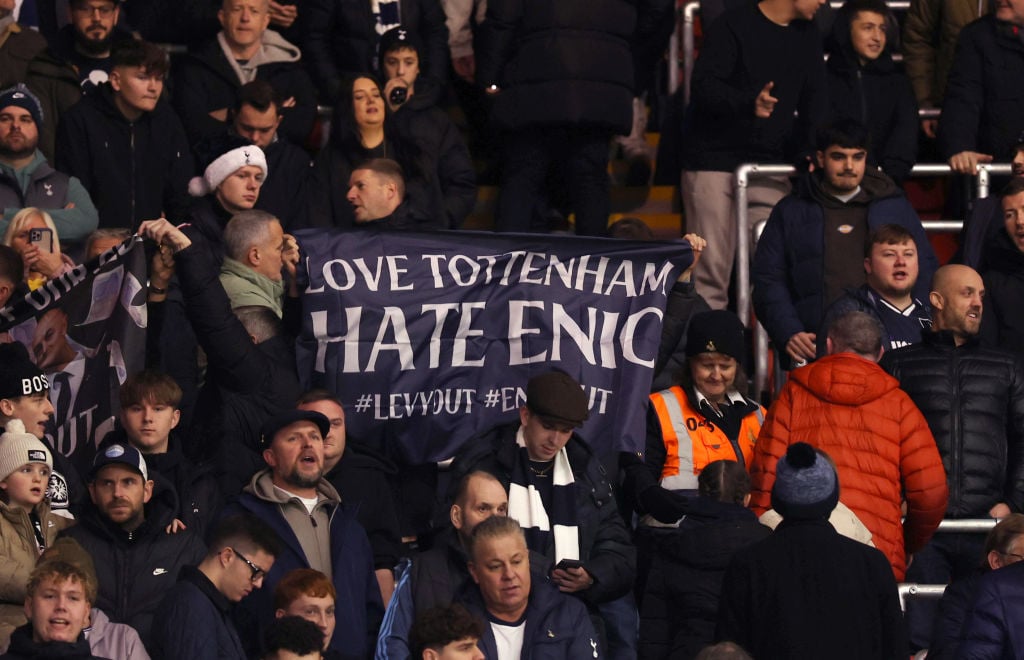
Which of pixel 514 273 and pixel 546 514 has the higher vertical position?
pixel 514 273

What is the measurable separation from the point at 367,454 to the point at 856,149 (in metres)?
3.44

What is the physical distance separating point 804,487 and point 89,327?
143 inches

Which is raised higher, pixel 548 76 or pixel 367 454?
pixel 548 76

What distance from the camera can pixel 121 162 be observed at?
13.5 meters

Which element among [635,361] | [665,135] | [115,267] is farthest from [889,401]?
[665,135]

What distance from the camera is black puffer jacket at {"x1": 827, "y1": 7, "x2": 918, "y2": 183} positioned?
14422 millimetres

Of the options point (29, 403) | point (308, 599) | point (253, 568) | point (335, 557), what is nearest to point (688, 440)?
point (335, 557)

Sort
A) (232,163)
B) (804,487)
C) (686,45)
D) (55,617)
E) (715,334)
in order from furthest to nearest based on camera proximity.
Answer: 1. (686,45)
2. (232,163)
3. (715,334)
4. (804,487)
5. (55,617)

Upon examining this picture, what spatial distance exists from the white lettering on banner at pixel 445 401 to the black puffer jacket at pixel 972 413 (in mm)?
1400

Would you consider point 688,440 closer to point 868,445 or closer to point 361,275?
point 868,445

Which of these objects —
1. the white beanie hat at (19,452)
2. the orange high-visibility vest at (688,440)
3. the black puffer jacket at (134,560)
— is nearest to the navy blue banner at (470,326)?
the orange high-visibility vest at (688,440)

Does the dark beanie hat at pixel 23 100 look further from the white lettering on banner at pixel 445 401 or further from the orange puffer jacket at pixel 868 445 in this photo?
the orange puffer jacket at pixel 868 445

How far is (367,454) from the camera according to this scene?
443 inches

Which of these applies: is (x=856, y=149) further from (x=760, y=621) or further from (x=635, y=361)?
(x=760, y=621)
